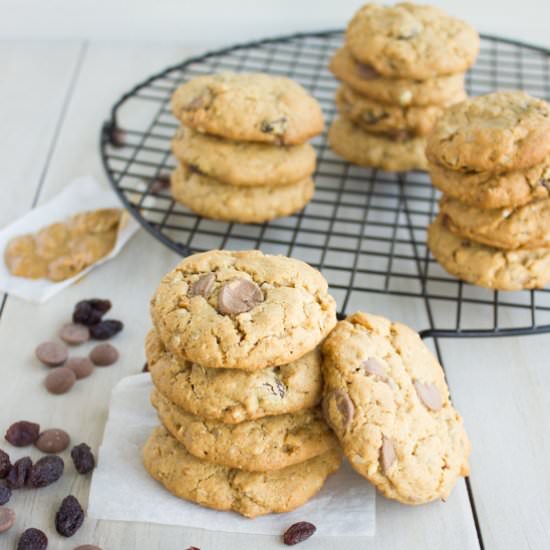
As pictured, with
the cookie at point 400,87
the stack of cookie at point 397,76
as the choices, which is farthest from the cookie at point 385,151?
the cookie at point 400,87

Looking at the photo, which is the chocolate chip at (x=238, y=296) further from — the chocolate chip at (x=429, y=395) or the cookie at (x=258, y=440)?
the chocolate chip at (x=429, y=395)

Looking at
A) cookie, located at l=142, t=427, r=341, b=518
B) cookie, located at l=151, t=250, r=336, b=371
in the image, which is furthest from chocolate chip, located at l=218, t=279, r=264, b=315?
cookie, located at l=142, t=427, r=341, b=518

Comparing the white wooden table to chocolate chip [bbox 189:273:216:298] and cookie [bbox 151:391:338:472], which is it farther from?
chocolate chip [bbox 189:273:216:298]

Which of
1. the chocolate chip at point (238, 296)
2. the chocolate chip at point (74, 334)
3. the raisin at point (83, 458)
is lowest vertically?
the chocolate chip at point (74, 334)

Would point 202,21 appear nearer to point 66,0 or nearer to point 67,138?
point 66,0

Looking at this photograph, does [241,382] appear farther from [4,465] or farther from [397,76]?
[397,76]

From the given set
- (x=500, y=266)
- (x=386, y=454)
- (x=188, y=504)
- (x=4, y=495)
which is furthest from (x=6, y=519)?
(x=500, y=266)
